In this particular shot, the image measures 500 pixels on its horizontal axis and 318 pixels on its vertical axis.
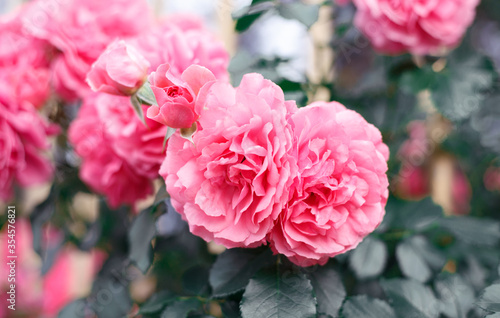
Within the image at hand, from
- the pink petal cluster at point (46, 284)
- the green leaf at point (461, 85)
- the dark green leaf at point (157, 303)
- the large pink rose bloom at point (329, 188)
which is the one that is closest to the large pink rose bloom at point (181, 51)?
the large pink rose bloom at point (329, 188)

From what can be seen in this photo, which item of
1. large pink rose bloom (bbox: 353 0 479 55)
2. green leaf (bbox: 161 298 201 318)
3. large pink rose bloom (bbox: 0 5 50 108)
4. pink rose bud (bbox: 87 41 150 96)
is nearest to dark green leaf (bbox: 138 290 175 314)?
green leaf (bbox: 161 298 201 318)

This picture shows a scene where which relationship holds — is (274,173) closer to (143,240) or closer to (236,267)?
(236,267)

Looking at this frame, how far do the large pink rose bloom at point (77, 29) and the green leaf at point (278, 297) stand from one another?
0.41 metres

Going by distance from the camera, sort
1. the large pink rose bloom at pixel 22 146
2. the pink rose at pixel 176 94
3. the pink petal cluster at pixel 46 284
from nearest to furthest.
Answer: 1. the pink rose at pixel 176 94
2. the large pink rose bloom at pixel 22 146
3. the pink petal cluster at pixel 46 284

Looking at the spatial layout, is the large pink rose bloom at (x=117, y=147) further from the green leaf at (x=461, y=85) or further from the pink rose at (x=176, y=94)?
the green leaf at (x=461, y=85)

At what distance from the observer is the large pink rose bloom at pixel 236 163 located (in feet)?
1.09

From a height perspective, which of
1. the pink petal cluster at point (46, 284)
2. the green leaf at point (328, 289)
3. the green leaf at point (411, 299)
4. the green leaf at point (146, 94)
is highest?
the green leaf at point (146, 94)

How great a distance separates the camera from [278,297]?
1.20ft

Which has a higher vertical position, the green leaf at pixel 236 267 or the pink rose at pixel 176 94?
the pink rose at pixel 176 94

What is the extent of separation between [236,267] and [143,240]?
0.46 feet

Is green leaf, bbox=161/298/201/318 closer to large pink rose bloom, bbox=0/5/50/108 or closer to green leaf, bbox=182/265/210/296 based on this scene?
green leaf, bbox=182/265/210/296

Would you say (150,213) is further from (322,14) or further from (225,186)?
(322,14)

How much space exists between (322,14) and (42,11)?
59cm

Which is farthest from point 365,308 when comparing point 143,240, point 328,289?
point 143,240
